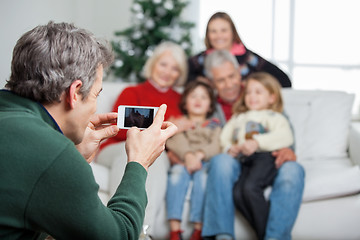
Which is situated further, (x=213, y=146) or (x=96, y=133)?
(x=213, y=146)

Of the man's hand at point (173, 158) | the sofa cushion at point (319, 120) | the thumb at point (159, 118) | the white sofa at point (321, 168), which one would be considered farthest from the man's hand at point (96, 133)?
the sofa cushion at point (319, 120)

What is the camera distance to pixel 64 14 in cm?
387

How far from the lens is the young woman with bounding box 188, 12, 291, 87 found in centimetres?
243

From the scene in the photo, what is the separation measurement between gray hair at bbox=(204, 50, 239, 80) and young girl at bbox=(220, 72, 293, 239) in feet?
0.60

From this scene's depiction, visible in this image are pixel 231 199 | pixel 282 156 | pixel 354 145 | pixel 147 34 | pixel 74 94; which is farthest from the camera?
pixel 147 34

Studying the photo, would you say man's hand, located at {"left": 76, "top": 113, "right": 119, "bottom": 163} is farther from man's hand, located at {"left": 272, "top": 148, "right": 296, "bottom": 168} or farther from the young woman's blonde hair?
the young woman's blonde hair

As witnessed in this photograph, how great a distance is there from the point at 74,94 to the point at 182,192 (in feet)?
4.13

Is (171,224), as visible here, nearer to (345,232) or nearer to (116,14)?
(345,232)

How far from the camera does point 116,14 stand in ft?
14.6

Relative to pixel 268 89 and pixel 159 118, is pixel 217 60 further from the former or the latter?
pixel 159 118

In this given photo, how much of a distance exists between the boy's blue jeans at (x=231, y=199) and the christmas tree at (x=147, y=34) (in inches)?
67.7

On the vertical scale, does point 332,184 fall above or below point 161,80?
below

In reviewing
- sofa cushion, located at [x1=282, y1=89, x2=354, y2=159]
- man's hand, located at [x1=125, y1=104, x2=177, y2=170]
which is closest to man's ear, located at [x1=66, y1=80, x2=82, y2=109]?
man's hand, located at [x1=125, y1=104, x2=177, y2=170]

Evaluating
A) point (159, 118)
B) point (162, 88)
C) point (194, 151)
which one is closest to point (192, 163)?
point (194, 151)
